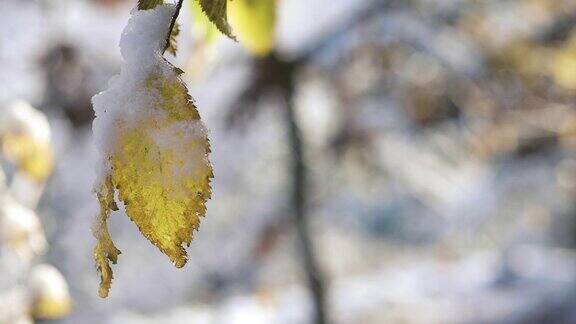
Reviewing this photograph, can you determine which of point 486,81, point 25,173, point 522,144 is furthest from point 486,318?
point 25,173

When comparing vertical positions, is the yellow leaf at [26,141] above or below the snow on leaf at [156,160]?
above

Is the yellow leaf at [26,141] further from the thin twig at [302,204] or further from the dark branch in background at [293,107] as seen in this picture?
the thin twig at [302,204]

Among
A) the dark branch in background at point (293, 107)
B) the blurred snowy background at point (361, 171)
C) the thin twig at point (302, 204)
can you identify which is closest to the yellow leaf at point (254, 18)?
the blurred snowy background at point (361, 171)

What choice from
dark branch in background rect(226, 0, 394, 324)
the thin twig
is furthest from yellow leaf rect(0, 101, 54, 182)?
the thin twig

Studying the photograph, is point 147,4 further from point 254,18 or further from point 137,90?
point 254,18

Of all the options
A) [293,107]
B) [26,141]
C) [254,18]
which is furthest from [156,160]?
[293,107]

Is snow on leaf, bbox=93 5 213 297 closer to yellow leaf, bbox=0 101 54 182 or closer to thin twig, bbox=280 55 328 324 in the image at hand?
yellow leaf, bbox=0 101 54 182
